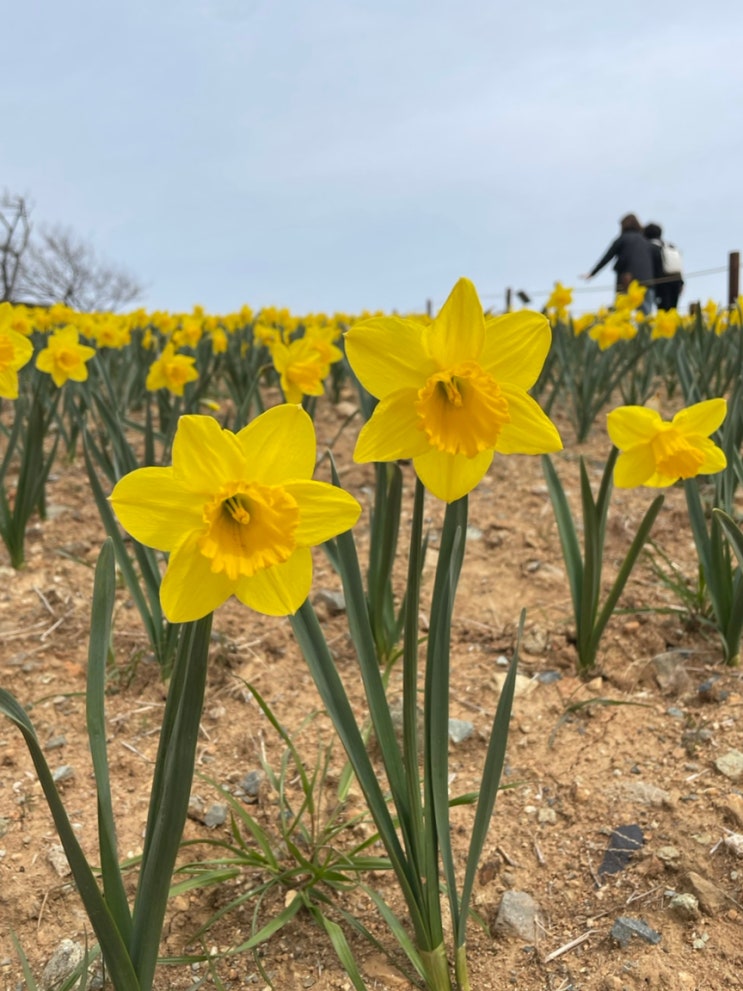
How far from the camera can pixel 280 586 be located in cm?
98

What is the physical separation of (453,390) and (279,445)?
263 millimetres

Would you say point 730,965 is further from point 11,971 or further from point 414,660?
point 11,971

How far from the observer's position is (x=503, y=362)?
1.06m

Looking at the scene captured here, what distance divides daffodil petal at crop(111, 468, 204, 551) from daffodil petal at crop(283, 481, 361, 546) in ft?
0.42

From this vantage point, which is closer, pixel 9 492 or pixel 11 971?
pixel 11 971

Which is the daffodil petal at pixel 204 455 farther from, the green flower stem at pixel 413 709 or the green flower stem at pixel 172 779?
the green flower stem at pixel 413 709

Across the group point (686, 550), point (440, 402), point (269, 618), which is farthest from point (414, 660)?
point (686, 550)

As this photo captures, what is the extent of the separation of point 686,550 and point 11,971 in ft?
9.23

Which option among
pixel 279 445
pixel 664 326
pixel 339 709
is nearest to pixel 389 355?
pixel 279 445

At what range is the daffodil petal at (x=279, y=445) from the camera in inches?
36.8

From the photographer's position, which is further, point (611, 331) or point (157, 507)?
point (611, 331)

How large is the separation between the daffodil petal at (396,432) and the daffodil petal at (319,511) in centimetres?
11

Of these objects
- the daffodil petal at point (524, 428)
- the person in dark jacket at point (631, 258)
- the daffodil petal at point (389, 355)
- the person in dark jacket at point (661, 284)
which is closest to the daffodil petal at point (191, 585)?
the daffodil petal at point (389, 355)

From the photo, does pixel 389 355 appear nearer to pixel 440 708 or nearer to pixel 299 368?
pixel 440 708
